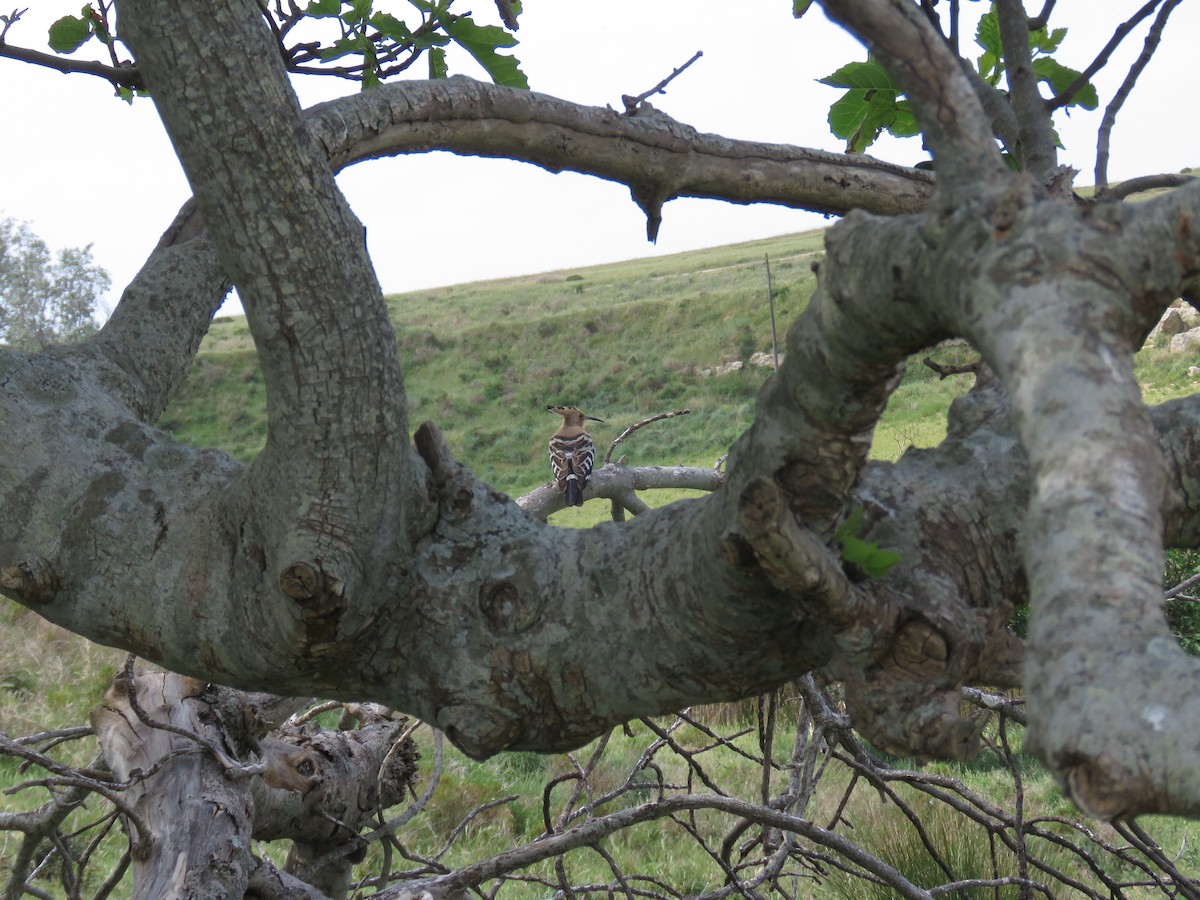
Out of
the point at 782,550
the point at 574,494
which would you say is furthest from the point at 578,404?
the point at 782,550

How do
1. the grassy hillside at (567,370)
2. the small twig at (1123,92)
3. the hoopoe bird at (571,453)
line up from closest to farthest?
the small twig at (1123,92) → the hoopoe bird at (571,453) → the grassy hillside at (567,370)

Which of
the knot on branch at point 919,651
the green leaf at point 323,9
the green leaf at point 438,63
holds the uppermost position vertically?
the green leaf at point 323,9

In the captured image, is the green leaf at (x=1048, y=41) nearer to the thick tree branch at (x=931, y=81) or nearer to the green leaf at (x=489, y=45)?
the green leaf at (x=489, y=45)

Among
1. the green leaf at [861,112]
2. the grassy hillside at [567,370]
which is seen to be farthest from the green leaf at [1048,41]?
the grassy hillside at [567,370]

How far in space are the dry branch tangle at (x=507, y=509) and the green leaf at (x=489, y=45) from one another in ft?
4.18

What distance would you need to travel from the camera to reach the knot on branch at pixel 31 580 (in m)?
1.62

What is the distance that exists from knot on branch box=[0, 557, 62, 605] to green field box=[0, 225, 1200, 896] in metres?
2.98

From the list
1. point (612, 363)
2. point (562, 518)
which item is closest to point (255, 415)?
point (612, 363)

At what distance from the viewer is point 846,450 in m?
1.17

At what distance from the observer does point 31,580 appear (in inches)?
63.9

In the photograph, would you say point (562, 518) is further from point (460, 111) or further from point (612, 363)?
point (612, 363)

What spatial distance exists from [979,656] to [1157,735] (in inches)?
28.4

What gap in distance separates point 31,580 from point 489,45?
67.7 inches

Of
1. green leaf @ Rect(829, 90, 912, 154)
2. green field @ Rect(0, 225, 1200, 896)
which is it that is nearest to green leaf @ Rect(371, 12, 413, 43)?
green leaf @ Rect(829, 90, 912, 154)
